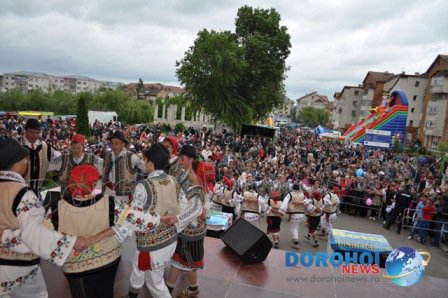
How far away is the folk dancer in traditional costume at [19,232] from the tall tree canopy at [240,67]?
22.4m

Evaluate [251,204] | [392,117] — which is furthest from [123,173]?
[392,117]

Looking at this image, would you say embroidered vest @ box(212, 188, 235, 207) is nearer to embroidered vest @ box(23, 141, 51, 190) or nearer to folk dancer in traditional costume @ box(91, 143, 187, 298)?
embroidered vest @ box(23, 141, 51, 190)

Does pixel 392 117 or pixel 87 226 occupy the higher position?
pixel 392 117

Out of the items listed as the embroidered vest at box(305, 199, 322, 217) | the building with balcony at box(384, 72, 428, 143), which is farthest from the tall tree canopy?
the building with balcony at box(384, 72, 428, 143)

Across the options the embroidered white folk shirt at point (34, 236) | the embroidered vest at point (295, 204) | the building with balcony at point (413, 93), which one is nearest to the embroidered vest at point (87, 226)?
the embroidered white folk shirt at point (34, 236)

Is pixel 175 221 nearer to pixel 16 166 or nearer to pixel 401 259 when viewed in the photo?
pixel 16 166

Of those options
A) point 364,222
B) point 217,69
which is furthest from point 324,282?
point 217,69

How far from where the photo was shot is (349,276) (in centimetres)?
459

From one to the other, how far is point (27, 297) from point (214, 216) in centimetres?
482

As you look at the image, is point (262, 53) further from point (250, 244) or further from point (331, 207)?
point (250, 244)

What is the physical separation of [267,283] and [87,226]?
2.75m

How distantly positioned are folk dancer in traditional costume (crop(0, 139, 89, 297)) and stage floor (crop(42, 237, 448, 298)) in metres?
1.30

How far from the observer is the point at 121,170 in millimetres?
4656
